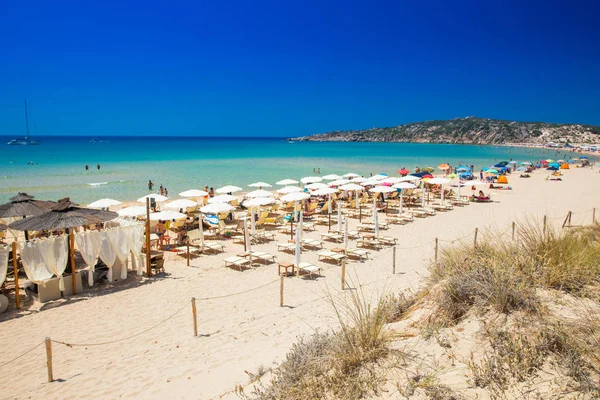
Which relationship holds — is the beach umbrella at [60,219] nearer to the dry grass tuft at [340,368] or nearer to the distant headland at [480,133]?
the dry grass tuft at [340,368]

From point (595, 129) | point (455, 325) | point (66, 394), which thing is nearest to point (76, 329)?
point (66, 394)

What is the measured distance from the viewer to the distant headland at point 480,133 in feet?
352

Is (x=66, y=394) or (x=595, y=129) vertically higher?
(x=595, y=129)

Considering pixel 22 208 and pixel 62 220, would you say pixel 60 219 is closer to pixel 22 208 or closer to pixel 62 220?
pixel 62 220

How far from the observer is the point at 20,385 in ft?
17.2

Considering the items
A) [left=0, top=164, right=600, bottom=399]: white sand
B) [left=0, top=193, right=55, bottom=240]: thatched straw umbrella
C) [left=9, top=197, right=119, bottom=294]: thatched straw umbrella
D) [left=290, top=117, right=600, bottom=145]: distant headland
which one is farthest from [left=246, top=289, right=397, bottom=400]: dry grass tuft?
[left=290, top=117, right=600, bottom=145]: distant headland

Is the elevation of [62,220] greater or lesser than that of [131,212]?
greater

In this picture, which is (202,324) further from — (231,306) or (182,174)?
(182,174)

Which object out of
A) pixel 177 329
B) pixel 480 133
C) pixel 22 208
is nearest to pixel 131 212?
pixel 22 208

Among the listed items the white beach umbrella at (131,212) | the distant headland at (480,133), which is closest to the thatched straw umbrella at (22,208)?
the white beach umbrella at (131,212)

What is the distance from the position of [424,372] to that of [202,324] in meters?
4.32

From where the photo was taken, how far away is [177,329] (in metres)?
6.65

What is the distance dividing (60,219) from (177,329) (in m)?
4.09

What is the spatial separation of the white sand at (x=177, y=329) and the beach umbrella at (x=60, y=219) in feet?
5.30
